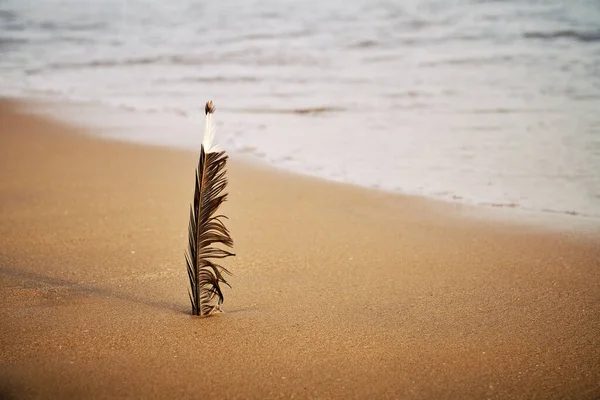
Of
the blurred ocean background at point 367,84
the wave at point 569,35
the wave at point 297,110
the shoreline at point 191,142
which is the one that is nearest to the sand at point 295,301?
the shoreline at point 191,142

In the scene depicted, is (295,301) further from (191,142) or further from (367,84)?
(367,84)

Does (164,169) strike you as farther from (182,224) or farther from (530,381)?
(530,381)

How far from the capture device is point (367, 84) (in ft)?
34.3

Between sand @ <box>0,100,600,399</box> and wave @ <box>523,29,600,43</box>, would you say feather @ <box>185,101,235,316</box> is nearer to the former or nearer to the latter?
sand @ <box>0,100,600,399</box>

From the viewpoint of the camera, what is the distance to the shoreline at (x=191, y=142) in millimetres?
4875

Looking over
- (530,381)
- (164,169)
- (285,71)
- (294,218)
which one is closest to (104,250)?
(294,218)

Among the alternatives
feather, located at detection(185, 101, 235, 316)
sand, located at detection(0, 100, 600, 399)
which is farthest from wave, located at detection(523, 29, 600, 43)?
feather, located at detection(185, 101, 235, 316)

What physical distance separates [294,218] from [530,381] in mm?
2413

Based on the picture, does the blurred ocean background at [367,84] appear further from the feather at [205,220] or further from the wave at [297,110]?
the feather at [205,220]

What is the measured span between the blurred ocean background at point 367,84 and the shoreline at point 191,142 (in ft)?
0.20

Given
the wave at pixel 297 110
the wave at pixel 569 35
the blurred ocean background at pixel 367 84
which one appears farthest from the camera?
the wave at pixel 569 35

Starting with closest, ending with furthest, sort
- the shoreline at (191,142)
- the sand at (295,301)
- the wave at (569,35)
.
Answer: the sand at (295,301) < the shoreline at (191,142) < the wave at (569,35)

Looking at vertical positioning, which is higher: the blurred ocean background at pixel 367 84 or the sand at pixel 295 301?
the sand at pixel 295 301

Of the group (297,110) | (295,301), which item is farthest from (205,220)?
(297,110)
